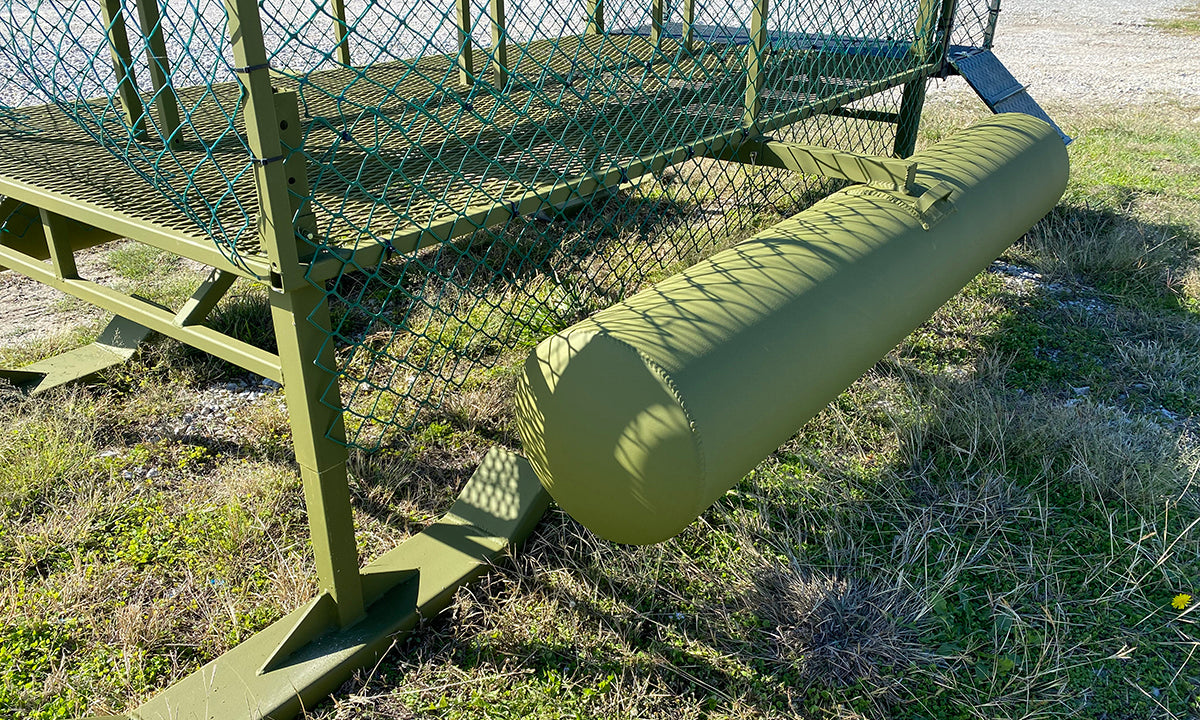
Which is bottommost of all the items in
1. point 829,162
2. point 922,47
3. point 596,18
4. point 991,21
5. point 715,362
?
point 715,362

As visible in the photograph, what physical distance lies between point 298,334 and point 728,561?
1496mm

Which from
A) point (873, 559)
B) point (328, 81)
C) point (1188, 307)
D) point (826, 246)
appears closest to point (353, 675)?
point (873, 559)

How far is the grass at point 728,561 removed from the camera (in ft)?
7.53

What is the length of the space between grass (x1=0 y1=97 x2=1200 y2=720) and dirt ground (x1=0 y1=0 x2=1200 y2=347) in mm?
1220

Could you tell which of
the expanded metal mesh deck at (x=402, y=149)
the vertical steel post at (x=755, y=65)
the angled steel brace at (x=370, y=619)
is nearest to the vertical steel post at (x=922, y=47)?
the expanded metal mesh deck at (x=402, y=149)

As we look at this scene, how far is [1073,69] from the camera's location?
1113 cm

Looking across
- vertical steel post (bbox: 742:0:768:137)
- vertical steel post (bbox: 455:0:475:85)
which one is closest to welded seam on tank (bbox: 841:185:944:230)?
vertical steel post (bbox: 742:0:768:137)

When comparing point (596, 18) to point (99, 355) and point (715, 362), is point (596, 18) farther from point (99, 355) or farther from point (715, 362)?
point (715, 362)

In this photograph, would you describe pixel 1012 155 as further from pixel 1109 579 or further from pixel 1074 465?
pixel 1109 579

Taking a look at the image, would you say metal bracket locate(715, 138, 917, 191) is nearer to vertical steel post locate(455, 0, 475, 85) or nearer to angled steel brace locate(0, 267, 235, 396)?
vertical steel post locate(455, 0, 475, 85)

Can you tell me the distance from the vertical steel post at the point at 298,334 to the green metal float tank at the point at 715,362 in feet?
1.64

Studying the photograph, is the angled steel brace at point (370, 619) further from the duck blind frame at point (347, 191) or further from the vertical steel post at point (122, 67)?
the vertical steel post at point (122, 67)

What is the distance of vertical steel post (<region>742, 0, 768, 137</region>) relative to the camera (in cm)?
319

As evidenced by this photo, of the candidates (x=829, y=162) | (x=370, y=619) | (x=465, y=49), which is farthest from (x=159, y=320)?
(x=829, y=162)
